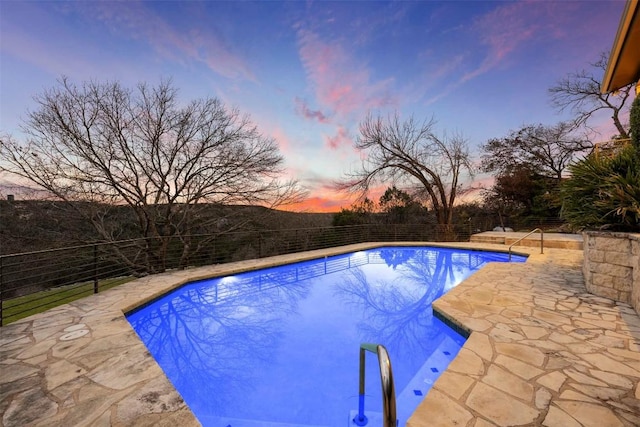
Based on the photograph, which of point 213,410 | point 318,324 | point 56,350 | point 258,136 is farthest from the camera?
point 258,136

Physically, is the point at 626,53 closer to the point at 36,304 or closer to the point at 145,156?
the point at 145,156

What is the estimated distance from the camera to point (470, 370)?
1.95 m

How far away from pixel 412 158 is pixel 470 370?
1109 centimetres

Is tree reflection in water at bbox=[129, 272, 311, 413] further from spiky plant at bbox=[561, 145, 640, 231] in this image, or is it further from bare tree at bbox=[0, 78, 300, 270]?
spiky plant at bbox=[561, 145, 640, 231]

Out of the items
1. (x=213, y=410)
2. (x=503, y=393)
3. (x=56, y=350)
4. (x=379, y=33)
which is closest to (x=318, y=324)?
(x=213, y=410)

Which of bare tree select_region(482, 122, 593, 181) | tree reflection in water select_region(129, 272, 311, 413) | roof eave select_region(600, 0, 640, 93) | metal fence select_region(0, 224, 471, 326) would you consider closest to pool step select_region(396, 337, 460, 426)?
tree reflection in water select_region(129, 272, 311, 413)

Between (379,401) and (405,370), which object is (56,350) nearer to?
(379,401)

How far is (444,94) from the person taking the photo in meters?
8.80

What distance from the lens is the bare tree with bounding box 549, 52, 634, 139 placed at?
12.0 m

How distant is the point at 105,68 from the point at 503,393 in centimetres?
932

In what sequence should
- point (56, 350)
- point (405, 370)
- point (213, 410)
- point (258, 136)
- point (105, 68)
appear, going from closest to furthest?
point (213, 410) < point (56, 350) < point (405, 370) < point (105, 68) < point (258, 136)

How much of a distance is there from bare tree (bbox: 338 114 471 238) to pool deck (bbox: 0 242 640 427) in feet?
28.4

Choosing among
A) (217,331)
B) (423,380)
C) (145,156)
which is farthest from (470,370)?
(145,156)

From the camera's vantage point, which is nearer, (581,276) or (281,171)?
(581,276)
